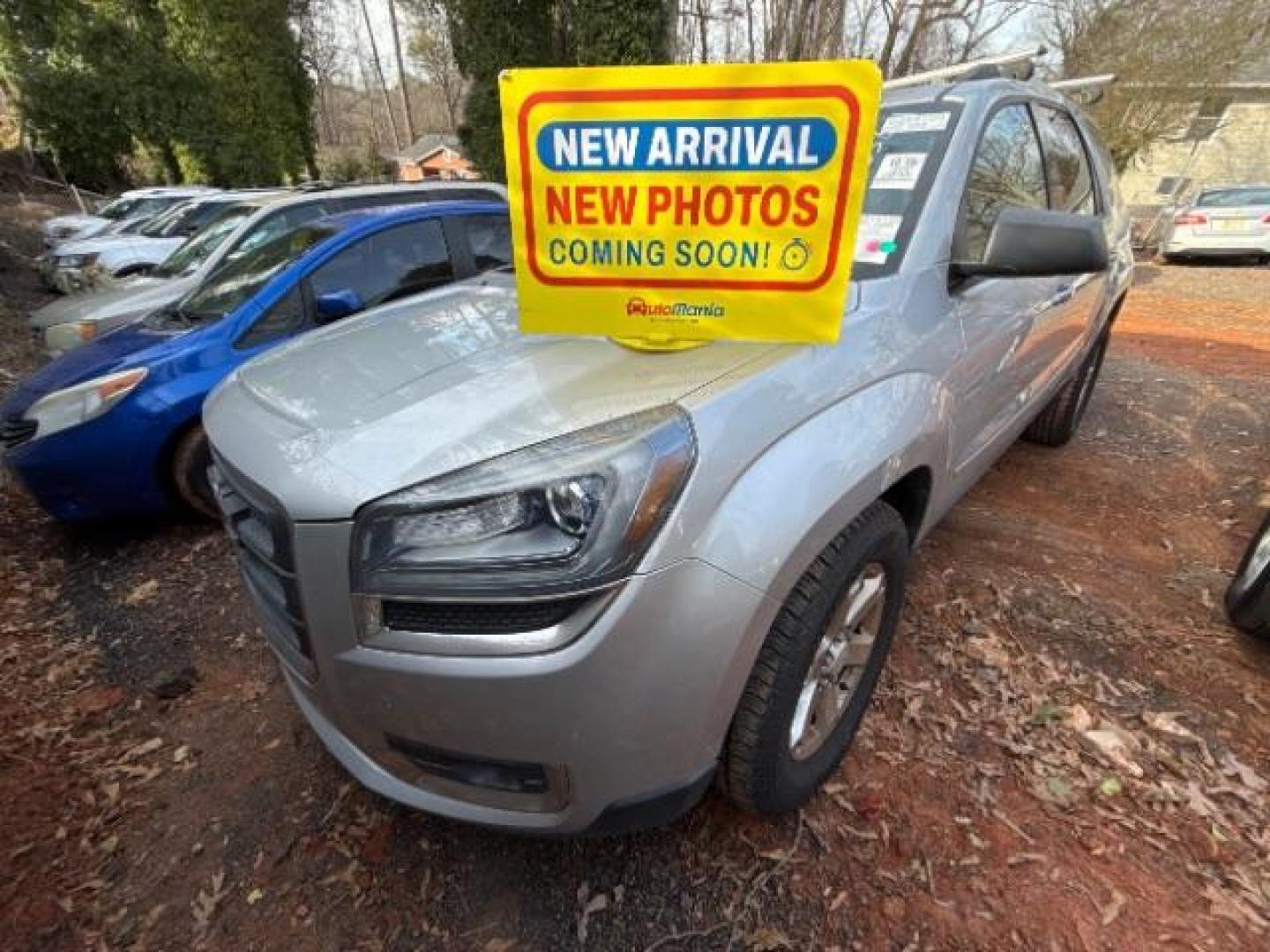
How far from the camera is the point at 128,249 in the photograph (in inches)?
370

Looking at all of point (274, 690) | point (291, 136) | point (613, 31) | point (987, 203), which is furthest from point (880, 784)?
point (291, 136)

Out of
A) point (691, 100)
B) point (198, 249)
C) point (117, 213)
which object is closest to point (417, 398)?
point (691, 100)

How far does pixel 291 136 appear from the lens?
77.0 feet

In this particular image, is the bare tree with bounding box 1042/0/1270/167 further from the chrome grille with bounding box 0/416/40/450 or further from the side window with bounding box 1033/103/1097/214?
the chrome grille with bounding box 0/416/40/450

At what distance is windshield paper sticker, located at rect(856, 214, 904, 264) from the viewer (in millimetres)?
1914

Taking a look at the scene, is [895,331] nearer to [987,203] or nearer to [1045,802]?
[987,203]

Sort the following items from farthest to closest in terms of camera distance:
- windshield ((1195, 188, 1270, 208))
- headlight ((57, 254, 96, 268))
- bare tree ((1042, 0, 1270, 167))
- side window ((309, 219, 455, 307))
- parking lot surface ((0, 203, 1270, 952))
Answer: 1. bare tree ((1042, 0, 1270, 167))
2. windshield ((1195, 188, 1270, 208))
3. headlight ((57, 254, 96, 268))
4. side window ((309, 219, 455, 307))
5. parking lot surface ((0, 203, 1270, 952))

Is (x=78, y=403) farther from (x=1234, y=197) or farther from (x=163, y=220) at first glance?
(x=1234, y=197)

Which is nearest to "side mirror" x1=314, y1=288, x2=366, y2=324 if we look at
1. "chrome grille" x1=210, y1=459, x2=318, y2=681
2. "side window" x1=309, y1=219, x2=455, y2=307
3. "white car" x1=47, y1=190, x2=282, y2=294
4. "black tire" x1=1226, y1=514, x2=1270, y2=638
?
"side window" x1=309, y1=219, x2=455, y2=307

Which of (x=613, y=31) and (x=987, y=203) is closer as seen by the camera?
(x=987, y=203)

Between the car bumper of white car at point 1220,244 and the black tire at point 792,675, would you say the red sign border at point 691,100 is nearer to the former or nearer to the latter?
the black tire at point 792,675

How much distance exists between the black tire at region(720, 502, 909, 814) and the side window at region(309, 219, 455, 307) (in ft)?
10.5

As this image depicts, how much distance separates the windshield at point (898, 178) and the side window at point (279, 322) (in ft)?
9.58

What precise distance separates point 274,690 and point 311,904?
908mm
